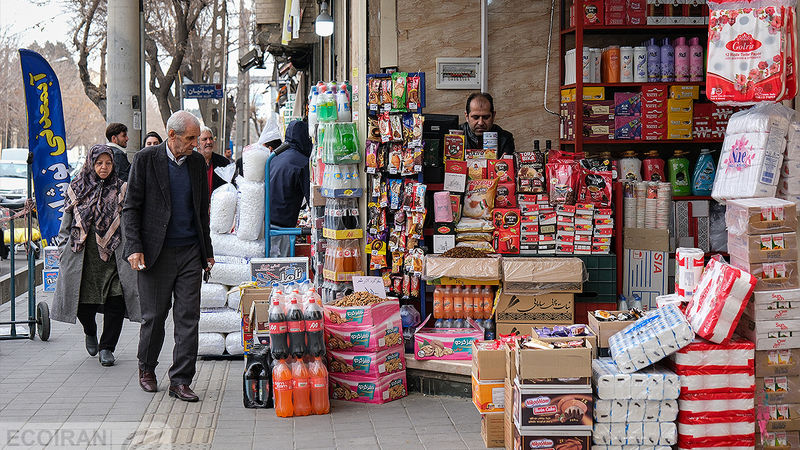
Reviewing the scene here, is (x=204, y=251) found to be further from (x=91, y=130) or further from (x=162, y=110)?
(x=91, y=130)

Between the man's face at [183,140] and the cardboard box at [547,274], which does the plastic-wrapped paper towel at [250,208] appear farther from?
the cardboard box at [547,274]

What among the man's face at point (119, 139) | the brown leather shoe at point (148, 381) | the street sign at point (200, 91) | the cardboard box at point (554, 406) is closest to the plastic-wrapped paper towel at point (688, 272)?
the cardboard box at point (554, 406)

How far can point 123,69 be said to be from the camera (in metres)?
12.4

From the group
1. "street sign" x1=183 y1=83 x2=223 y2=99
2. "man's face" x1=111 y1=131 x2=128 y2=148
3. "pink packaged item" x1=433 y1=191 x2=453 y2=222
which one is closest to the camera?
"pink packaged item" x1=433 y1=191 x2=453 y2=222

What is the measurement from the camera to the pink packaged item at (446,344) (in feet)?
23.8

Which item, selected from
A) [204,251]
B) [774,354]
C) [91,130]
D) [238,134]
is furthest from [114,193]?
[91,130]

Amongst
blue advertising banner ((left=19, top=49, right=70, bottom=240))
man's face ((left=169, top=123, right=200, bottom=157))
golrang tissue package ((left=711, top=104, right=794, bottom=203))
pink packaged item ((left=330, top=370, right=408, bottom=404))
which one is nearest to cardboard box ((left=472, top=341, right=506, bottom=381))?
pink packaged item ((left=330, top=370, right=408, bottom=404))

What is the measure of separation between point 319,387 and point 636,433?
97.4 inches

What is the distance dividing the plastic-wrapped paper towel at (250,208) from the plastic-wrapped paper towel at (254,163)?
0.06m

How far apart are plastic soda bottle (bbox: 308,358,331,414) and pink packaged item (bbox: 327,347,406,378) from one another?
→ 0.30 m

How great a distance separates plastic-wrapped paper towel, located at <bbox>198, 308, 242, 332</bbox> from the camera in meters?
8.88

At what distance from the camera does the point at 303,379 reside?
6730mm

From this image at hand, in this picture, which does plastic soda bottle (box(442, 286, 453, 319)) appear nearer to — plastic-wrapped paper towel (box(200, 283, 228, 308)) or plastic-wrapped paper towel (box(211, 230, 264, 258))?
plastic-wrapped paper towel (box(211, 230, 264, 258))

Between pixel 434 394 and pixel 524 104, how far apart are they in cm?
337
